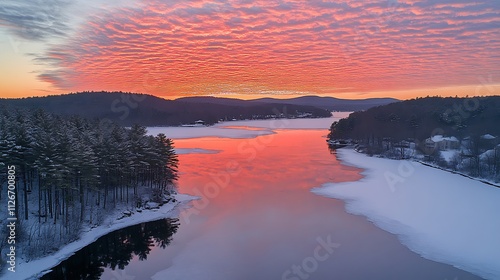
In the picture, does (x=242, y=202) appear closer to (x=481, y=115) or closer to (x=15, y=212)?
(x=15, y=212)

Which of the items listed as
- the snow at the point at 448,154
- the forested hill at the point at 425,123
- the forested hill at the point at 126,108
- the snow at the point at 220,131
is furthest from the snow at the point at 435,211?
the forested hill at the point at 126,108

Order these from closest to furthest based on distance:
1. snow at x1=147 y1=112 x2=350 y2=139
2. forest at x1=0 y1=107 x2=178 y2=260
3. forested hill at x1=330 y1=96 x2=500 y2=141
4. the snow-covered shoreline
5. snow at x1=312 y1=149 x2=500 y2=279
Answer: the snow-covered shoreline, snow at x1=312 y1=149 x2=500 y2=279, forest at x1=0 y1=107 x2=178 y2=260, forested hill at x1=330 y1=96 x2=500 y2=141, snow at x1=147 y1=112 x2=350 y2=139

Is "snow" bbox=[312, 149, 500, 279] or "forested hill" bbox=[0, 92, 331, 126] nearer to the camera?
"snow" bbox=[312, 149, 500, 279]

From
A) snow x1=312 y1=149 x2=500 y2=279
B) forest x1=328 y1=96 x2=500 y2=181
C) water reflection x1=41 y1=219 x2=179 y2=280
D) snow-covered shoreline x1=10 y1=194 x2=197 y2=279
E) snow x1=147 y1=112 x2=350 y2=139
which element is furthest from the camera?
snow x1=147 y1=112 x2=350 y2=139

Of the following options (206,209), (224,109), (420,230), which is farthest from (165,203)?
(224,109)

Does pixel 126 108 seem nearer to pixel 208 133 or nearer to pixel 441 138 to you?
pixel 208 133

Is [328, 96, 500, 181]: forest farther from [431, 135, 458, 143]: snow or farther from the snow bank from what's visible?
the snow bank

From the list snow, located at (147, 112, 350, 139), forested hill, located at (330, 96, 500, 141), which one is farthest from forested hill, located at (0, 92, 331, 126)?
forested hill, located at (330, 96, 500, 141)

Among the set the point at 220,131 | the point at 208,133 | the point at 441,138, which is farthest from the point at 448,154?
the point at 220,131
